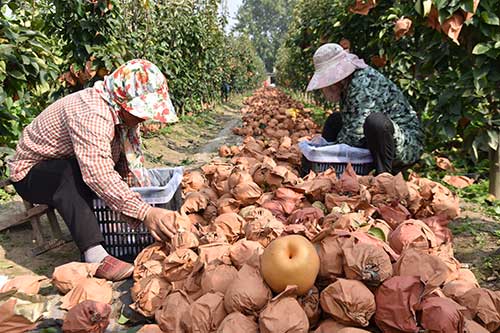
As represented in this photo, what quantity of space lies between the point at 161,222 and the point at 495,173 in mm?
2595

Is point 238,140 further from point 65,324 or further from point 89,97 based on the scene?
point 65,324

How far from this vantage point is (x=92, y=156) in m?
2.25

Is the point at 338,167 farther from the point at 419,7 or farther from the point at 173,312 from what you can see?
the point at 173,312

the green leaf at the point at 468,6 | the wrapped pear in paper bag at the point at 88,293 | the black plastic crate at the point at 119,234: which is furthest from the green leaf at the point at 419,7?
the wrapped pear in paper bag at the point at 88,293

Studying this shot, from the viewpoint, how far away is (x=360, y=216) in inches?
86.2

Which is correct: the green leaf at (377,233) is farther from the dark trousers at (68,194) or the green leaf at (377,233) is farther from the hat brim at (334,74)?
the hat brim at (334,74)

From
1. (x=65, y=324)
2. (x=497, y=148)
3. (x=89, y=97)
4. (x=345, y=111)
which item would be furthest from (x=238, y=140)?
(x=65, y=324)

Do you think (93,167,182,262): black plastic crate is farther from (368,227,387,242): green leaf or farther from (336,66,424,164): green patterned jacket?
(336,66,424,164): green patterned jacket

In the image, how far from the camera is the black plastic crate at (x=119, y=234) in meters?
2.48

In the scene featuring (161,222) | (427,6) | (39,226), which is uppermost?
(427,6)

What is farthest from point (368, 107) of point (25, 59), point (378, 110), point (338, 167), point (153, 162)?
point (153, 162)

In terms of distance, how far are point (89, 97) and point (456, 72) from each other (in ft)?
9.30

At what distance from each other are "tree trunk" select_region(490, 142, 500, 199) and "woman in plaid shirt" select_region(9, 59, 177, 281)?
2441mm

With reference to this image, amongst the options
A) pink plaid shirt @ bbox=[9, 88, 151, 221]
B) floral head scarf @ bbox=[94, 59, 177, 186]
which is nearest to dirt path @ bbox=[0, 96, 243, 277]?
pink plaid shirt @ bbox=[9, 88, 151, 221]
